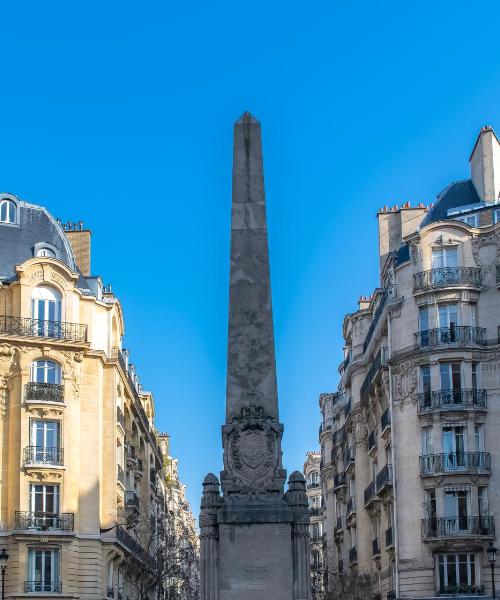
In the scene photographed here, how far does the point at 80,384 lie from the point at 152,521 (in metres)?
24.0

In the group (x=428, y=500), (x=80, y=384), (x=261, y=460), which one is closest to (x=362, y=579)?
(x=428, y=500)

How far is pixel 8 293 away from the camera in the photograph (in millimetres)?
55094

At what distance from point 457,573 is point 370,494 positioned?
42.4 feet

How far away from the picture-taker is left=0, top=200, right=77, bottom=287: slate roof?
56.6 metres

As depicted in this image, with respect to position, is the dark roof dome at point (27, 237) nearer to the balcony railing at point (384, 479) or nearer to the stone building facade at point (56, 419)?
the stone building facade at point (56, 419)

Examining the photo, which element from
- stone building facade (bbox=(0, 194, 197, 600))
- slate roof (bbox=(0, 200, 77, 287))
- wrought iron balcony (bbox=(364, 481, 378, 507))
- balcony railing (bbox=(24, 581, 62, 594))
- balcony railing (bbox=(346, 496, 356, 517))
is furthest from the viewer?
Result: balcony railing (bbox=(346, 496, 356, 517))

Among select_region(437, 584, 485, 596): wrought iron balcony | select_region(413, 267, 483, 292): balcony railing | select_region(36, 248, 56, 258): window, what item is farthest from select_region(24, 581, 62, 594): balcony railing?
select_region(413, 267, 483, 292): balcony railing

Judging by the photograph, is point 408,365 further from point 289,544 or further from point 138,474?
point 289,544

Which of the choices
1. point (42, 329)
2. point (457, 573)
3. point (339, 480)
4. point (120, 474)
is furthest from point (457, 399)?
point (339, 480)

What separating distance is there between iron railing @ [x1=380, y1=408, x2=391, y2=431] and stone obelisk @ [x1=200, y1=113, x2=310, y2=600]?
2870cm

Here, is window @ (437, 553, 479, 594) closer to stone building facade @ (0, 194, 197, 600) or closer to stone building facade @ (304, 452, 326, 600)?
stone building facade @ (0, 194, 197, 600)

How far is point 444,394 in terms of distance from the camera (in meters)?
51.8

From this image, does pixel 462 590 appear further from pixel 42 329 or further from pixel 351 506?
pixel 351 506

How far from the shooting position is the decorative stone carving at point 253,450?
86.3ft
